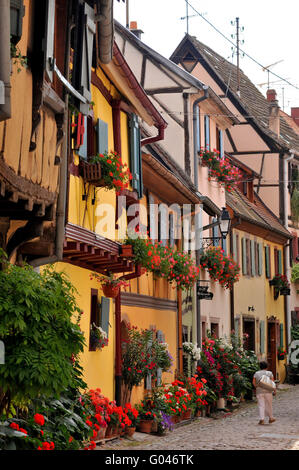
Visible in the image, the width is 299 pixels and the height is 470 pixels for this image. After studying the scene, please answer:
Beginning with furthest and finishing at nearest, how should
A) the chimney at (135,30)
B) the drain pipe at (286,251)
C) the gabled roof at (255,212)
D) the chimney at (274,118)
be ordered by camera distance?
the chimney at (274,118)
the drain pipe at (286,251)
the gabled roof at (255,212)
the chimney at (135,30)

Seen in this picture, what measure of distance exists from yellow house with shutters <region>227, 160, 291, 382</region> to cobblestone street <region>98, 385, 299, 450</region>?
7853 mm

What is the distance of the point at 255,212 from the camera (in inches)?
1291

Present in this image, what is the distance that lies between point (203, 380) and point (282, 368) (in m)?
14.4

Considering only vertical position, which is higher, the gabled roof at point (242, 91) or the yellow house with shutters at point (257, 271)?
the gabled roof at point (242, 91)

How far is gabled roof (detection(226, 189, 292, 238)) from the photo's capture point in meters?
29.7

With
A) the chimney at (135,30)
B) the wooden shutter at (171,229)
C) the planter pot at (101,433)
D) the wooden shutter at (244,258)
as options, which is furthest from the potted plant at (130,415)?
the wooden shutter at (244,258)

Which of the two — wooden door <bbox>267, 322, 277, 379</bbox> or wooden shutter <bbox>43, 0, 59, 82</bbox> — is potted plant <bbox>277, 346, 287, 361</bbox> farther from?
wooden shutter <bbox>43, 0, 59, 82</bbox>

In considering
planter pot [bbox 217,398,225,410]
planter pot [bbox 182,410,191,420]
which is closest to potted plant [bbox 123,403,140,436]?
planter pot [bbox 182,410,191,420]

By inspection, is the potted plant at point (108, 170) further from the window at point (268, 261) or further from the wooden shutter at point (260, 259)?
the window at point (268, 261)

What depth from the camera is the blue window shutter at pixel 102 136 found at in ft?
44.5

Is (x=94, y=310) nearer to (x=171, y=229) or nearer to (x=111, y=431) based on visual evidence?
(x=111, y=431)

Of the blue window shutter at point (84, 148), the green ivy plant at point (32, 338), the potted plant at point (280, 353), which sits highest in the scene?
the blue window shutter at point (84, 148)

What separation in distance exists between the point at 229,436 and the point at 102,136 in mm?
6343

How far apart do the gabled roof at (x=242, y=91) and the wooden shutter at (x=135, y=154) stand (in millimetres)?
14654
